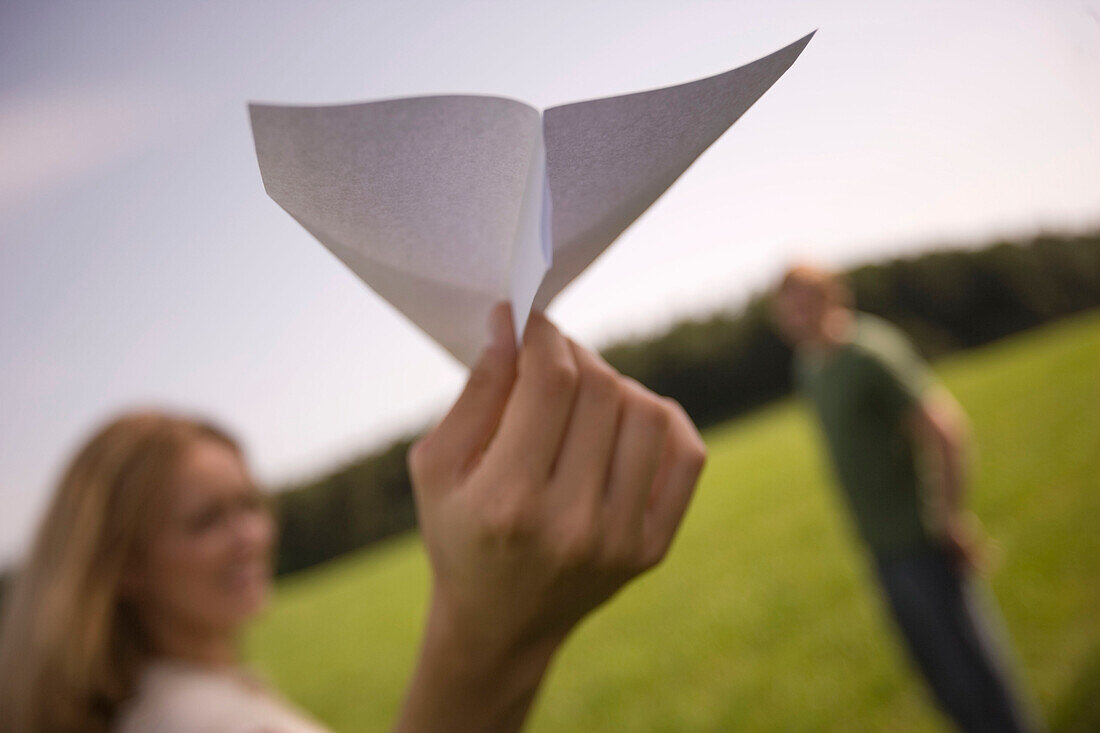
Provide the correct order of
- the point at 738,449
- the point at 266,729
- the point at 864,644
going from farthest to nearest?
the point at 738,449, the point at 864,644, the point at 266,729

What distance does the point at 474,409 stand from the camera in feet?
2.08

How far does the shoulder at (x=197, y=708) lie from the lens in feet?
4.24

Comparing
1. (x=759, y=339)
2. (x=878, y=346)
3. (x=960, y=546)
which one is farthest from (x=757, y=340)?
(x=960, y=546)

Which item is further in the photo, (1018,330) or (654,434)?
(1018,330)

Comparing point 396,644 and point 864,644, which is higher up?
point 864,644

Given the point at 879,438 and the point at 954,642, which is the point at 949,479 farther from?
the point at 954,642

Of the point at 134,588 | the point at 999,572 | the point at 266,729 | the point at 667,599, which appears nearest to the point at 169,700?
the point at 266,729

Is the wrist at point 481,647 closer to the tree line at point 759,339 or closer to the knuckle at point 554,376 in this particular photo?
the knuckle at point 554,376

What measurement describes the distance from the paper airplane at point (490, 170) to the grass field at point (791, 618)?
3897 millimetres

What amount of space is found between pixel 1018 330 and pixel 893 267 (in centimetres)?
639

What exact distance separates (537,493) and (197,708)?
117 centimetres

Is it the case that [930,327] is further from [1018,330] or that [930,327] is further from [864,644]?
[864,644]

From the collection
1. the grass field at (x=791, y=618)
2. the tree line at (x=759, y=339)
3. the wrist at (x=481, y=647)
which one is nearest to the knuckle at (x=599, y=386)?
the wrist at (x=481, y=647)

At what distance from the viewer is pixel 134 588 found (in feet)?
5.93
